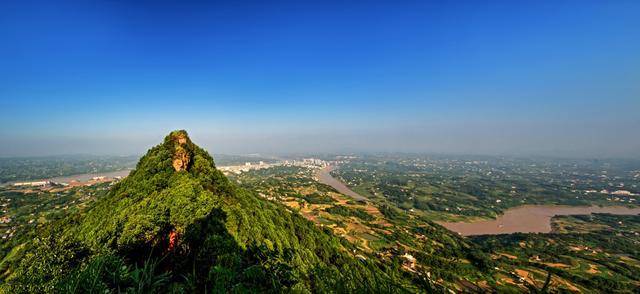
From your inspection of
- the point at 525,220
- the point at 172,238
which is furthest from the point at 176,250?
the point at 525,220

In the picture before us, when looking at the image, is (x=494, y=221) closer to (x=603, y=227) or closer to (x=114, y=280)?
(x=603, y=227)

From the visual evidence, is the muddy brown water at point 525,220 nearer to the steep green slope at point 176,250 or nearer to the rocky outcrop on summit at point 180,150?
the steep green slope at point 176,250

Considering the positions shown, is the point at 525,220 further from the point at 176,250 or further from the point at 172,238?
the point at 176,250

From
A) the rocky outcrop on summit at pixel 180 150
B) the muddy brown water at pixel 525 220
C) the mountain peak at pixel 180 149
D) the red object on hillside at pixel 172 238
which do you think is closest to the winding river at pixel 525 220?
the muddy brown water at pixel 525 220

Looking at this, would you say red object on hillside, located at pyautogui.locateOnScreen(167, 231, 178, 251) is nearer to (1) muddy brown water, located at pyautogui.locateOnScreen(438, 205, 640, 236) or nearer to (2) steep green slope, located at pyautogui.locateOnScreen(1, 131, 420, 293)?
(2) steep green slope, located at pyautogui.locateOnScreen(1, 131, 420, 293)

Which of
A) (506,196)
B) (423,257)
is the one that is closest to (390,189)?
(506,196)

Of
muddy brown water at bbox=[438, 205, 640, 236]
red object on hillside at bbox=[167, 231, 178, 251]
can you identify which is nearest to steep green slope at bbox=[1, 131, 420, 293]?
red object on hillside at bbox=[167, 231, 178, 251]
